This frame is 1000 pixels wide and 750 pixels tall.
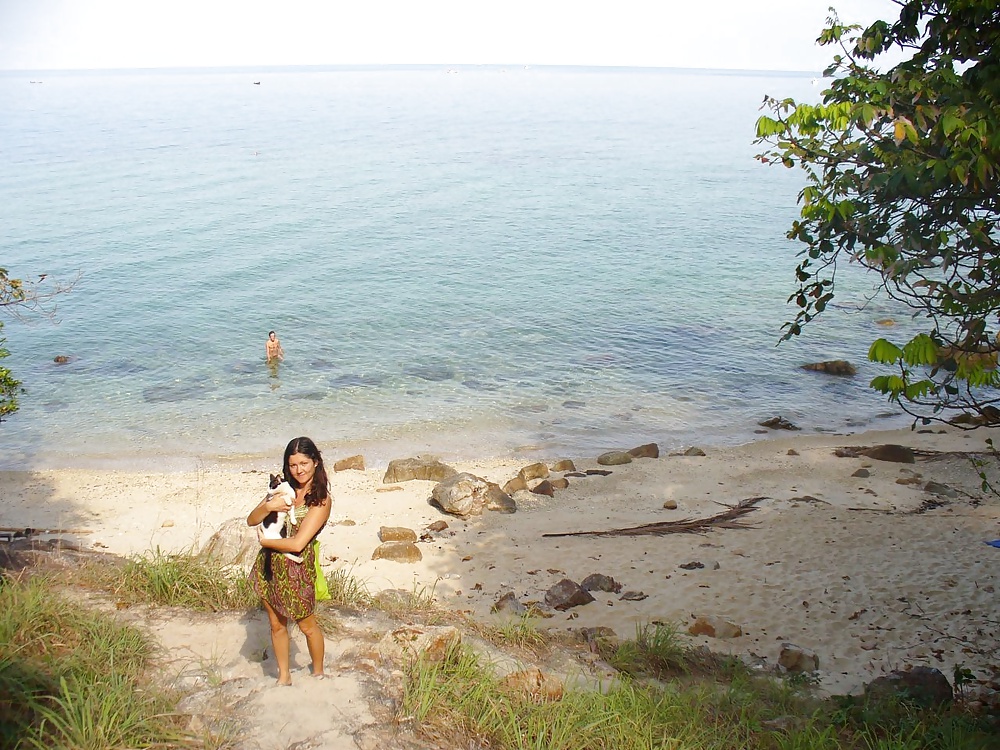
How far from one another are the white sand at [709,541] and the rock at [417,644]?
3.37ft

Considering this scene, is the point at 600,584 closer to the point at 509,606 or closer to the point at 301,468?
the point at 509,606

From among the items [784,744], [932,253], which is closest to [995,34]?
[932,253]

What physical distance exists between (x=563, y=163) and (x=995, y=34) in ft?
195

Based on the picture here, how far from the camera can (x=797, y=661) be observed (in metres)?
7.96

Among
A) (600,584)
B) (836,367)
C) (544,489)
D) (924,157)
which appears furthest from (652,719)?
(836,367)

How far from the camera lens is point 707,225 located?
43906 mm

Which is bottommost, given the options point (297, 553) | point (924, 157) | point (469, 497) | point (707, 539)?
point (469, 497)

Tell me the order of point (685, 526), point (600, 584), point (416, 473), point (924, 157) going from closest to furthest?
point (924, 157), point (600, 584), point (685, 526), point (416, 473)

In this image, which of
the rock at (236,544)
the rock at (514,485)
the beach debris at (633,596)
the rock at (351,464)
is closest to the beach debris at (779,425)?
the rock at (514,485)

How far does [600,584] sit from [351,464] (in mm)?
7417

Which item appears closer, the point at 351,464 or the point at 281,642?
the point at 281,642

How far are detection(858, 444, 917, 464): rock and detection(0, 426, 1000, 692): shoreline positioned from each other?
19 centimetres

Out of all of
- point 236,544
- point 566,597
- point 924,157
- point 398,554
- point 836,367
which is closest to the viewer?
point 924,157

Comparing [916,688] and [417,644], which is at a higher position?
[417,644]
